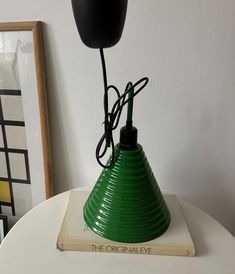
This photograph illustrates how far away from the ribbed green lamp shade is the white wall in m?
0.18

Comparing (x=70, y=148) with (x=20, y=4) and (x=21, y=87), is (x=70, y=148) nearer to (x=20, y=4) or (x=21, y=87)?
(x=21, y=87)

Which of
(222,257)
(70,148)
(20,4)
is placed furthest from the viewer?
(70,148)

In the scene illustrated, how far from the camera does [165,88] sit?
0.65 m

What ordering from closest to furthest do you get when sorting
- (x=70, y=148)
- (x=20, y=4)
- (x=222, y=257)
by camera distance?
(x=222, y=257), (x=20, y=4), (x=70, y=148)

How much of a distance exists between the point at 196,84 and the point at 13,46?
0.41m

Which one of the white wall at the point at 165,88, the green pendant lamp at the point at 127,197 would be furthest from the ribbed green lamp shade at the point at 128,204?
the white wall at the point at 165,88

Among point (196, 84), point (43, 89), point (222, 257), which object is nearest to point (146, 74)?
point (196, 84)

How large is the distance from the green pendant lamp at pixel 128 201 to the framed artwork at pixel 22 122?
0.26m

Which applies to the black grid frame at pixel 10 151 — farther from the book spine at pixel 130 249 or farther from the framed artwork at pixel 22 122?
the book spine at pixel 130 249

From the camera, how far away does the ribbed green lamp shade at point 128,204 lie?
502 mm

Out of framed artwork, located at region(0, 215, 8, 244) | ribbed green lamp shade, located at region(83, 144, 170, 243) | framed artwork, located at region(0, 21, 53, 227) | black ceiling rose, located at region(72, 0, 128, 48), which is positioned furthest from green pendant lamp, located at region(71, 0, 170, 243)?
framed artwork, located at region(0, 215, 8, 244)

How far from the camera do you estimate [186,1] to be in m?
0.58

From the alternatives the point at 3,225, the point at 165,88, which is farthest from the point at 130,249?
the point at 3,225

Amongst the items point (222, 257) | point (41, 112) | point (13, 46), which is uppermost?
point (13, 46)
